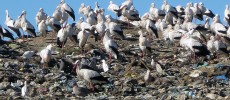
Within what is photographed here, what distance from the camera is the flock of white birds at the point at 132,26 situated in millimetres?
27641

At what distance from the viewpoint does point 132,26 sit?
36.3 meters

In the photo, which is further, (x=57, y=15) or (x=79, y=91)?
(x=57, y=15)

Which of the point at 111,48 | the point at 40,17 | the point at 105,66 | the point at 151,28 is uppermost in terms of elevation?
the point at 40,17

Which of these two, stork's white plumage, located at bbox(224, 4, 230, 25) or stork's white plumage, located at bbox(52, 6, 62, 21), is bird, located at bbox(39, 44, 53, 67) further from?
Result: stork's white plumage, located at bbox(224, 4, 230, 25)

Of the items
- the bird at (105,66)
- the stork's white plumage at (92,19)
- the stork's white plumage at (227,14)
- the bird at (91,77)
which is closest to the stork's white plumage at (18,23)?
the stork's white plumage at (92,19)

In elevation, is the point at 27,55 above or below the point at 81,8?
below

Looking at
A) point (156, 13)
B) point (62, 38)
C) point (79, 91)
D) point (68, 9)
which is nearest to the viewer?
point (79, 91)

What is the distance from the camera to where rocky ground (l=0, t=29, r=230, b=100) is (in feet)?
71.4

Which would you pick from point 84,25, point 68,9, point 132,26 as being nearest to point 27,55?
point 84,25

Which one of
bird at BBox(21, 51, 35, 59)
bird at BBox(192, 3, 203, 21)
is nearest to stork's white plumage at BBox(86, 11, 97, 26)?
bird at BBox(192, 3, 203, 21)

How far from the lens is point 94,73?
890 inches

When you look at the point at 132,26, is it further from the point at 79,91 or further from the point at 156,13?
the point at 79,91

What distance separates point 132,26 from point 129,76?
1178 centimetres

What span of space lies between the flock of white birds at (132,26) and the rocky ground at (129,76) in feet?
1.38
